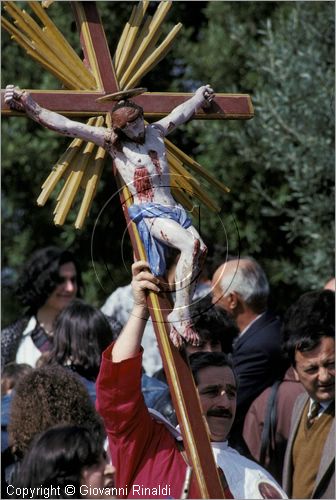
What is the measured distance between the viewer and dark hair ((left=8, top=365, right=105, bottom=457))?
3616 mm

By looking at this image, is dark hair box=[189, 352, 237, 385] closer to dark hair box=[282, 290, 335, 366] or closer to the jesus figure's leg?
the jesus figure's leg

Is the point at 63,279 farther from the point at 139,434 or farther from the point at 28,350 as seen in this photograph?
the point at 139,434

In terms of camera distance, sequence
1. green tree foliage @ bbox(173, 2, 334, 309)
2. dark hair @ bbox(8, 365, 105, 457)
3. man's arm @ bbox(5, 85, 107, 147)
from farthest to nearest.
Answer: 1. green tree foliage @ bbox(173, 2, 334, 309)
2. dark hair @ bbox(8, 365, 105, 457)
3. man's arm @ bbox(5, 85, 107, 147)

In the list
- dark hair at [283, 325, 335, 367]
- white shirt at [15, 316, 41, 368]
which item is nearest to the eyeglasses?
white shirt at [15, 316, 41, 368]

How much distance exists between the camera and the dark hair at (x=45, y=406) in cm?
362

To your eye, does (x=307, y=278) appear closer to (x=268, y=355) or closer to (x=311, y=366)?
(x=268, y=355)

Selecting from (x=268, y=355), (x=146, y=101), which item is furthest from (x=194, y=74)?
(x=146, y=101)

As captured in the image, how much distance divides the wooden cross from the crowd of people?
6cm

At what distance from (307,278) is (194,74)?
2019 millimetres

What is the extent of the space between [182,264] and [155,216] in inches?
5.8

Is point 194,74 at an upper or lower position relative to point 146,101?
upper

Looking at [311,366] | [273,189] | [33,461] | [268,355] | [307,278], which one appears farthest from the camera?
[273,189]

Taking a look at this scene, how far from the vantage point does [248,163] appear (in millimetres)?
9078

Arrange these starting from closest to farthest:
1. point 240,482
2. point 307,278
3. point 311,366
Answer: point 240,482, point 311,366, point 307,278
